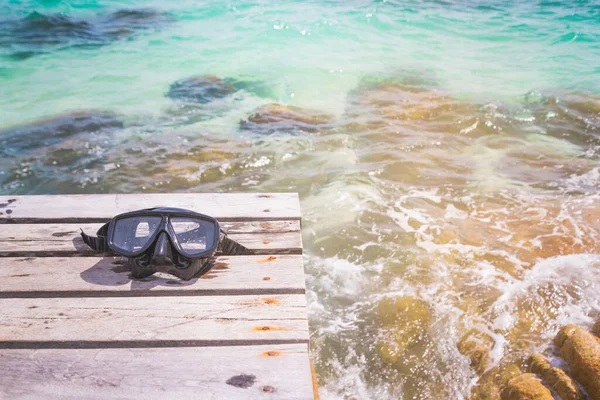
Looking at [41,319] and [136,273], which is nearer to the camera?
[41,319]

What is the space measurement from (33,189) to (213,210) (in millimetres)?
4417

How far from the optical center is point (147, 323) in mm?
1855

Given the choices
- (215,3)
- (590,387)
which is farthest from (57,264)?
(215,3)

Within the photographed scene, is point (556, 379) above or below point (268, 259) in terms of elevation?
below

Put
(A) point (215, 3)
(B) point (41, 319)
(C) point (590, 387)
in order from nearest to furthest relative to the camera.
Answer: (B) point (41, 319) < (C) point (590, 387) < (A) point (215, 3)

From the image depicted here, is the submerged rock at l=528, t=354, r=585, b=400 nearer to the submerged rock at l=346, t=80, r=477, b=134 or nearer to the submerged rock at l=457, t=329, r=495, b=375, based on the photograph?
the submerged rock at l=457, t=329, r=495, b=375

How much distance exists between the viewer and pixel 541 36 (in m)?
14.1

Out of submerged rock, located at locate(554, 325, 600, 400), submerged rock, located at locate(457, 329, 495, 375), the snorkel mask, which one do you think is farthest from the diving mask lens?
submerged rock, located at locate(554, 325, 600, 400)

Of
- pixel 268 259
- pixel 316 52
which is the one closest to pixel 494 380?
pixel 268 259

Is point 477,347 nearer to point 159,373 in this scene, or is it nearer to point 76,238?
point 159,373

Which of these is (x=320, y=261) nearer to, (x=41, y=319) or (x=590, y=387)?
(x=590, y=387)

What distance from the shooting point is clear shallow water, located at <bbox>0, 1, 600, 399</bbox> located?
362 centimetres

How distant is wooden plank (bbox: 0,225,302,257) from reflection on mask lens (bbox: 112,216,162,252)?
241 mm

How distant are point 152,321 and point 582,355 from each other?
2.80 metres
